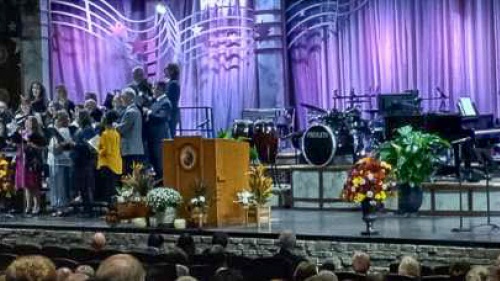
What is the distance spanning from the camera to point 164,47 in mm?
19891

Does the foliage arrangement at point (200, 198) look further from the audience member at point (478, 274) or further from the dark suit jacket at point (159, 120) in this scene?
the audience member at point (478, 274)

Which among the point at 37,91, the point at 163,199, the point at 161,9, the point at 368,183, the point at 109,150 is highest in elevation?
the point at 161,9

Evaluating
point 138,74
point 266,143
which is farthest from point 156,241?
point 266,143

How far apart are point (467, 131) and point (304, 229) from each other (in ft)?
10.7

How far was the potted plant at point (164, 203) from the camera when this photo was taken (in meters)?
10.9

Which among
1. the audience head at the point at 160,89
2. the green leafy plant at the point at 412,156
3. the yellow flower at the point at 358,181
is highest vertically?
the audience head at the point at 160,89

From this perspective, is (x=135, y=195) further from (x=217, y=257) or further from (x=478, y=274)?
(x=478, y=274)

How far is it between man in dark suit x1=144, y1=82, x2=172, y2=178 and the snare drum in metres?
2.01

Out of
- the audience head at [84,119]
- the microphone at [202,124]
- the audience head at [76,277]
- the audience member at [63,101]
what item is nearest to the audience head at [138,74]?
the audience head at [84,119]

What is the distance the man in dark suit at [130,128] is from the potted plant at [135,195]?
2.36 feet

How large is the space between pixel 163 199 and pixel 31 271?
20.6 ft

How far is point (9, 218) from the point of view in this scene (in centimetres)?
1298

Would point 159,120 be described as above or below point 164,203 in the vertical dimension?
above

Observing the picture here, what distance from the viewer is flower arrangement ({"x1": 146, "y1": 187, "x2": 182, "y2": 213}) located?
35.7ft
